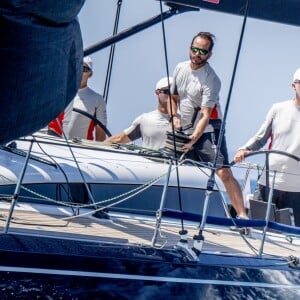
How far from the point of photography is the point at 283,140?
565cm

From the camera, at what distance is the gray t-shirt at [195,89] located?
5.27 m

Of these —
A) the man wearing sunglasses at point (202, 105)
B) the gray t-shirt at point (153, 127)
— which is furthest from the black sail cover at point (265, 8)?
the gray t-shirt at point (153, 127)

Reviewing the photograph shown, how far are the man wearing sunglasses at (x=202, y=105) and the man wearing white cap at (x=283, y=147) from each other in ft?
0.74

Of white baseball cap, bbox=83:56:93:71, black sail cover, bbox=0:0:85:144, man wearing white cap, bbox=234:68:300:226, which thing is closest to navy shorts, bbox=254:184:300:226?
man wearing white cap, bbox=234:68:300:226

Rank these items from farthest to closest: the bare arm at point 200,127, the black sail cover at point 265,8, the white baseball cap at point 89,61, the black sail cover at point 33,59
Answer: the white baseball cap at point 89,61 < the bare arm at point 200,127 < the black sail cover at point 265,8 < the black sail cover at point 33,59

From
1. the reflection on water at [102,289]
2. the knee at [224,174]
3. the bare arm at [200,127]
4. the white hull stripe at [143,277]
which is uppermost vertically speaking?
the bare arm at [200,127]

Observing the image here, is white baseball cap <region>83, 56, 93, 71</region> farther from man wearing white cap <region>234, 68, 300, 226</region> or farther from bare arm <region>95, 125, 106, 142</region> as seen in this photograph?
man wearing white cap <region>234, 68, 300, 226</region>

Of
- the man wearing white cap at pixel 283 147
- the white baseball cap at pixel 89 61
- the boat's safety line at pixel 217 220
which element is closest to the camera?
the boat's safety line at pixel 217 220

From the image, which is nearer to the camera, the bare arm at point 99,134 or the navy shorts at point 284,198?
the navy shorts at point 284,198

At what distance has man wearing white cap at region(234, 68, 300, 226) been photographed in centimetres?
553

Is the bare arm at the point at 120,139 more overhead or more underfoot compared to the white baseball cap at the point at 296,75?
more underfoot

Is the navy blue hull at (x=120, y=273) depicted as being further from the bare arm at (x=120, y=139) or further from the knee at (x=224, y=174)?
the bare arm at (x=120, y=139)

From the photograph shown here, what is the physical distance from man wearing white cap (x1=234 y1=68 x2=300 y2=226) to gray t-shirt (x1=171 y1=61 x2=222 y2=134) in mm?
494

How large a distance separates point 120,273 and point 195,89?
2.42 meters
